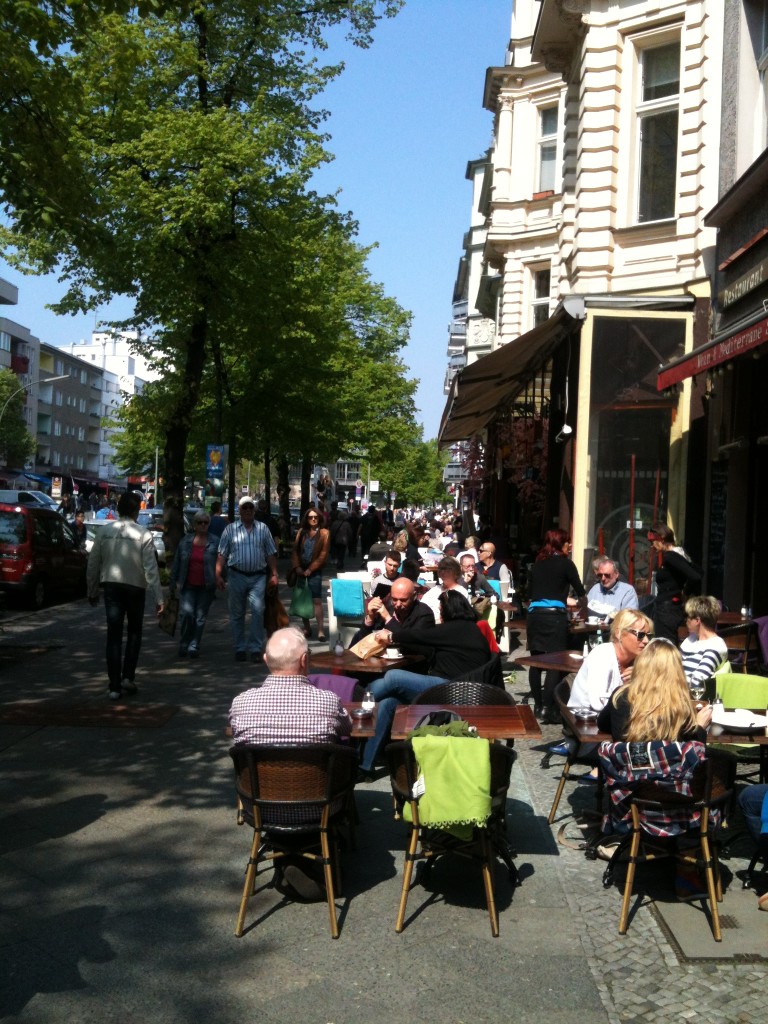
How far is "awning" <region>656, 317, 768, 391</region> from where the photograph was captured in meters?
9.58

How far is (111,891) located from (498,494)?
23.2 metres

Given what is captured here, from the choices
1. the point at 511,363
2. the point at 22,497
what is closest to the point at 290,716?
the point at 511,363

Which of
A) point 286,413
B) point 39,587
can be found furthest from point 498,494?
point 39,587

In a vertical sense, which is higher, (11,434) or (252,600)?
(11,434)

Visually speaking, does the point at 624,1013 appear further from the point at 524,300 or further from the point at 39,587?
the point at 524,300

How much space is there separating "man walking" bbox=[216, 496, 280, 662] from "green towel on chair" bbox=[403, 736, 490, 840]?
27.0ft

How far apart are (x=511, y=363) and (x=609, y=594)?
4.92m

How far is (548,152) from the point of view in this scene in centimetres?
2689

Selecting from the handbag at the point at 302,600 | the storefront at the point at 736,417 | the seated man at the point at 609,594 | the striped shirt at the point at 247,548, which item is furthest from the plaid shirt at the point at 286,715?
the handbag at the point at 302,600

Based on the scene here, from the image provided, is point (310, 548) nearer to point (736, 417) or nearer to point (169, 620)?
point (169, 620)

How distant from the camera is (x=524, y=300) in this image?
89.4 ft

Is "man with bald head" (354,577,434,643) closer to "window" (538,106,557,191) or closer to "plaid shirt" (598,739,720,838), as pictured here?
"plaid shirt" (598,739,720,838)

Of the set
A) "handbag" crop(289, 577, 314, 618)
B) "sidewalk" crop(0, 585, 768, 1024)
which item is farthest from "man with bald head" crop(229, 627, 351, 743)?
"handbag" crop(289, 577, 314, 618)

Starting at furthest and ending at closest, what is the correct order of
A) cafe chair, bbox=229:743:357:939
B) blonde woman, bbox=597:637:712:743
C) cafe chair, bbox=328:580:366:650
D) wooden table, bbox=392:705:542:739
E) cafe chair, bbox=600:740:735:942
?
cafe chair, bbox=328:580:366:650, wooden table, bbox=392:705:542:739, blonde woman, bbox=597:637:712:743, cafe chair, bbox=600:740:735:942, cafe chair, bbox=229:743:357:939
